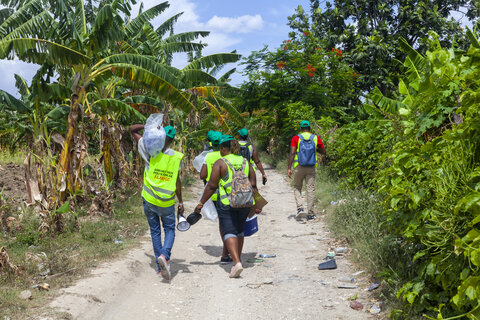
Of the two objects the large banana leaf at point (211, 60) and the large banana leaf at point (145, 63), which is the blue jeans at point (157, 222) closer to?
the large banana leaf at point (145, 63)

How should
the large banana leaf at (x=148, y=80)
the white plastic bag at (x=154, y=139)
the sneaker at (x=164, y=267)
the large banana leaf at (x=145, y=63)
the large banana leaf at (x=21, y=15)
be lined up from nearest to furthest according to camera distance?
the sneaker at (x=164, y=267) < the white plastic bag at (x=154, y=139) < the large banana leaf at (x=21, y=15) < the large banana leaf at (x=148, y=80) < the large banana leaf at (x=145, y=63)

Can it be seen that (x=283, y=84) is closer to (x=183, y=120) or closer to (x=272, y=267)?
(x=183, y=120)

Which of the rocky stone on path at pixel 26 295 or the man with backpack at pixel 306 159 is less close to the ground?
the man with backpack at pixel 306 159

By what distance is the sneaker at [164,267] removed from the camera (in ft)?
17.9

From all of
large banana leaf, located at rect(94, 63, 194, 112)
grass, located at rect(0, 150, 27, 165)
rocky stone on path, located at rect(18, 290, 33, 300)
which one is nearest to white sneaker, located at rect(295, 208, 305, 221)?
large banana leaf, located at rect(94, 63, 194, 112)

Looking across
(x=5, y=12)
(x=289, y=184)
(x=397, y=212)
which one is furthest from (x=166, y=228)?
(x=289, y=184)

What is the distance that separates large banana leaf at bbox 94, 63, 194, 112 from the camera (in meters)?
8.45

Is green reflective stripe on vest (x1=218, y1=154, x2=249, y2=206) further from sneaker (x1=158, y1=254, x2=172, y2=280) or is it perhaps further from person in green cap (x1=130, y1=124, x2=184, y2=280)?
sneaker (x1=158, y1=254, x2=172, y2=280)

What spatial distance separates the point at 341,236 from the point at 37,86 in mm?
6115

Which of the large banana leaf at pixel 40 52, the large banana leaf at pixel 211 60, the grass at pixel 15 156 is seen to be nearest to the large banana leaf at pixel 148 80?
the large banana leaf at pixel 40 52

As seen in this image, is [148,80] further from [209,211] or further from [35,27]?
[209,211]

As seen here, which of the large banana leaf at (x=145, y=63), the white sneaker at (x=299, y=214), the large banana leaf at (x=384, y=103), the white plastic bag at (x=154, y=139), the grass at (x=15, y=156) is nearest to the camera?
the white plastic bag at (x=154, y=139)

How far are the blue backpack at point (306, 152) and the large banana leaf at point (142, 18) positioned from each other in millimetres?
5951

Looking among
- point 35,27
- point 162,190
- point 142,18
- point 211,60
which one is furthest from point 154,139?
point 211,60
